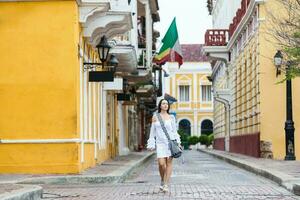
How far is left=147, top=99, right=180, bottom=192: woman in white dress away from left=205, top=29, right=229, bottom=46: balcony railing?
2854 centimetres

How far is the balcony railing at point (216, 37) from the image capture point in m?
42.8

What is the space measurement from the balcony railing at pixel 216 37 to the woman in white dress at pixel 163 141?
1124 inches

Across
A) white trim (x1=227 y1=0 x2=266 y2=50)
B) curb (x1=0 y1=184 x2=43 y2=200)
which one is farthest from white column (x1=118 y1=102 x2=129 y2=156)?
curb (x1=0 y1=184 x2=43 y2=200)

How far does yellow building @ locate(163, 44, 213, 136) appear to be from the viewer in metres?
91.2

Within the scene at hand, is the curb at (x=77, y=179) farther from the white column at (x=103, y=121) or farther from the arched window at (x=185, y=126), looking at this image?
the arched window at (x=185, y=126)

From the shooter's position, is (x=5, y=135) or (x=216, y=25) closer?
(x=5, y=135)

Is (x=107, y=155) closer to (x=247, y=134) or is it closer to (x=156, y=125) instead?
(x=247, y=134)

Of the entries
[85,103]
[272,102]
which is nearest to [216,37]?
[272,102]

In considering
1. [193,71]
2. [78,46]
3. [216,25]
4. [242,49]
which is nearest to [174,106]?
[193,71]

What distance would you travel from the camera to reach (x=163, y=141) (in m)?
14.0

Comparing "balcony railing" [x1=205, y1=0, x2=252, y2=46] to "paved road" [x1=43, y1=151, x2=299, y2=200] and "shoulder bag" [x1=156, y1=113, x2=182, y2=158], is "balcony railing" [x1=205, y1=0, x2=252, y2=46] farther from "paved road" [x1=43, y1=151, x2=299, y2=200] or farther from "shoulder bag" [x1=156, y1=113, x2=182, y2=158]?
"shoulder bag" [x1=156, y1=113, x2=182, y2=158]

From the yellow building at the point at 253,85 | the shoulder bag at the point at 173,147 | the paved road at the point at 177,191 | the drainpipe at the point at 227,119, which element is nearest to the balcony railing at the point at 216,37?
the yellow building at the point at 253,85

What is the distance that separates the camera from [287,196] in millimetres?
13234

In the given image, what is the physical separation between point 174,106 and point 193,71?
4700 millimetres
